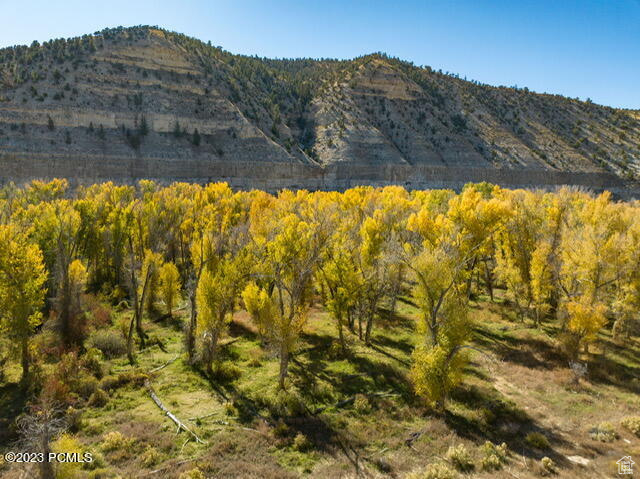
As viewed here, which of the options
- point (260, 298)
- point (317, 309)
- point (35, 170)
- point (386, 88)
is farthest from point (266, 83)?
point (260, 298)

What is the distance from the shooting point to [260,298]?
22.0m

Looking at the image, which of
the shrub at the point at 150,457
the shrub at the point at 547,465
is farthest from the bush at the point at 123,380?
the shrub at the point at 547,465

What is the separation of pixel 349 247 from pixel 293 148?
5993cm

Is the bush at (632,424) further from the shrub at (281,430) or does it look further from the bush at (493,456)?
the shrub at (281,430)

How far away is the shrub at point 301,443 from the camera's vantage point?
50.5ft

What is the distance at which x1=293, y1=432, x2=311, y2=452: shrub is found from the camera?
15.4 meters

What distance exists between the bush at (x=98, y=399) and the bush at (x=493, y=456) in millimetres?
15424

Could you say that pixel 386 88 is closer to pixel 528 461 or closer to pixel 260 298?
pixel 260 298

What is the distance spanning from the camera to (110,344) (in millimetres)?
23234

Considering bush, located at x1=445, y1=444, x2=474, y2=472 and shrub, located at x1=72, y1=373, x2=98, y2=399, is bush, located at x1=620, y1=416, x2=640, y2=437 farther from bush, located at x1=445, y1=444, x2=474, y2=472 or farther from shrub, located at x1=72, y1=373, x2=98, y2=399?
shrub, located at x1=72, y1=373, x2=98, y2=399

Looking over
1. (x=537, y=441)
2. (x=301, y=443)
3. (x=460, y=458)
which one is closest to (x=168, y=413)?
(x=301, y=443)

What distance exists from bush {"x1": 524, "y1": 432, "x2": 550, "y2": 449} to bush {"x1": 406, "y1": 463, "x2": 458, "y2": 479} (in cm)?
395

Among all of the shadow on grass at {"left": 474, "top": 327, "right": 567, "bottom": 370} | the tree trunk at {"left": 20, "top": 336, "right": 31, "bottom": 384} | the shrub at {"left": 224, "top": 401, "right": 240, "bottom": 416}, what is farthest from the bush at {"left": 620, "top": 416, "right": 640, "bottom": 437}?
the tree trunk at {"left": 20, "top": 336, "right": 31, "bottom": 384}

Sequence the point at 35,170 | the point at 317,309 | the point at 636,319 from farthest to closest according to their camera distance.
A: 1. the point at 35,170
2. the point at 317,309
3. the point at 636,319
